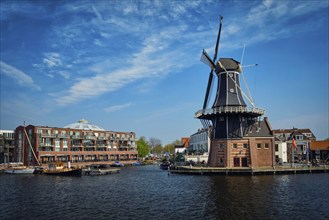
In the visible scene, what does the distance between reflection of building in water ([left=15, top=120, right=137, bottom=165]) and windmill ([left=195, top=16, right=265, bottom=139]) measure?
54125 millimetres

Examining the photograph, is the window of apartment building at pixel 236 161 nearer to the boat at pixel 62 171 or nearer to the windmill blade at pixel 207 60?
the windmill blade at pixel 207 60

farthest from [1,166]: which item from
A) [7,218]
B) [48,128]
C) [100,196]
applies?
[7,218]

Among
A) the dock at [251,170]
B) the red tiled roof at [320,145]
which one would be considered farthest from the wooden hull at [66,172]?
the red tiled roof at [320,145]

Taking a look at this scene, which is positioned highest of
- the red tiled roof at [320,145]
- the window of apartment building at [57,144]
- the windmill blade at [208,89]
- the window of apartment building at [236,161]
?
the windmill blade at [208,89]

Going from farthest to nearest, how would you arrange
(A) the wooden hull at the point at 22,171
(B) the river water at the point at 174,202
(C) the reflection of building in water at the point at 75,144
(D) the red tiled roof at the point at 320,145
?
(C) the reflection of building in water at the point at 75,144 < (D) the red tiled roof at the point at 320,145 < (A) the wooden hull at the point at 22,171 < (B) the river water at the point at 174,202

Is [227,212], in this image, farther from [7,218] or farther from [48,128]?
[48,128]

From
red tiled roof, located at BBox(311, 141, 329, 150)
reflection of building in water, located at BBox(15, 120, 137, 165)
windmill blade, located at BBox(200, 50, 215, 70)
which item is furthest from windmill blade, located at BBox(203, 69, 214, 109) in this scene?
reflection of building in water, located at BBox(15, 120, 137, 165)

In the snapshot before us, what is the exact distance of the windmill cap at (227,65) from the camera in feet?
221

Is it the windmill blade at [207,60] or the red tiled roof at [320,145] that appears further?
the red tiled roof at [320,145]

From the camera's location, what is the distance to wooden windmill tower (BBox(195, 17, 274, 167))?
213 feet

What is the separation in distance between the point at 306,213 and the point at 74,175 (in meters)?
52.7

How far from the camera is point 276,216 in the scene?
1080 inches

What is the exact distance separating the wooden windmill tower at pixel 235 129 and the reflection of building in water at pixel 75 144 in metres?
54.1

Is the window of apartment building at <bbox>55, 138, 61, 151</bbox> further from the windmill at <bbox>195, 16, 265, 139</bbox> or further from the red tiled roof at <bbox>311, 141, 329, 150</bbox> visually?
the red tiled roof at <bbox>311, 141, 329, 150</bbox>
